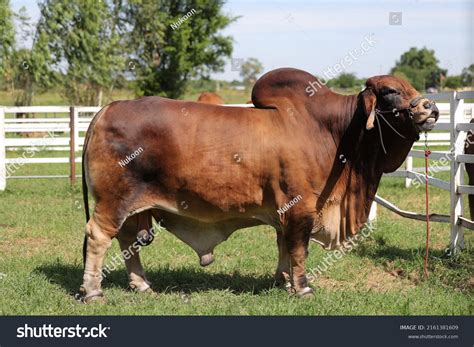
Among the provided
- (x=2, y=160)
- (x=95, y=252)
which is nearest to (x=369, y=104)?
(x=95, y=252)

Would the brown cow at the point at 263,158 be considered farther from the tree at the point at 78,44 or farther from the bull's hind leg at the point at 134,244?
the tree at the point at 78,44

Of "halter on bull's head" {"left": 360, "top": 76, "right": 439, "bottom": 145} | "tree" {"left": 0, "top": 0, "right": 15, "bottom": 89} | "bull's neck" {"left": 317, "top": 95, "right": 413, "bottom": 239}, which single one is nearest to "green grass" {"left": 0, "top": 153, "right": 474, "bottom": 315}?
"bull's neck" {"left": 317, "top": 95, "right": 413, "bottom": 239}

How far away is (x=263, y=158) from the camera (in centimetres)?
594

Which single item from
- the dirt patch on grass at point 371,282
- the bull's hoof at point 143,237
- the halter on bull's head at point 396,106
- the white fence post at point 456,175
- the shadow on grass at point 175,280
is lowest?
the shadow on grass at point 175,280

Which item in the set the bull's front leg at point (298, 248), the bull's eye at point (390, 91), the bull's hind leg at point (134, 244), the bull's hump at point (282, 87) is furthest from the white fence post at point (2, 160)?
the bull's eye at point (390, 91)

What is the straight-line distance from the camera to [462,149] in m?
7.71

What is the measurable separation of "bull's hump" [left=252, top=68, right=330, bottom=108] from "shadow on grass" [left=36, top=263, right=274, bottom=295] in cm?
170

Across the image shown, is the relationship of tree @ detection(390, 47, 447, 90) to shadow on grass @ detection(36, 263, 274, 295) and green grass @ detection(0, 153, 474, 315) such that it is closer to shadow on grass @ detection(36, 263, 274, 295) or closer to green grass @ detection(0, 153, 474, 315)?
green grass @ detection(0, 153, 474, 315)

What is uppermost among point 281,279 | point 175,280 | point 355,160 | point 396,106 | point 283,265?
point 396,106

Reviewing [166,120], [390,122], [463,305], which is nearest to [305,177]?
[390,122]

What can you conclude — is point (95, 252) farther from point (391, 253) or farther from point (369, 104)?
point (391, 253)

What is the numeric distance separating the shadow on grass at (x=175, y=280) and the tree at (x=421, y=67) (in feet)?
147

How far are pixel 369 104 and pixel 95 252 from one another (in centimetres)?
262

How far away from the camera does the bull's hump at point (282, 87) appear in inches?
245
